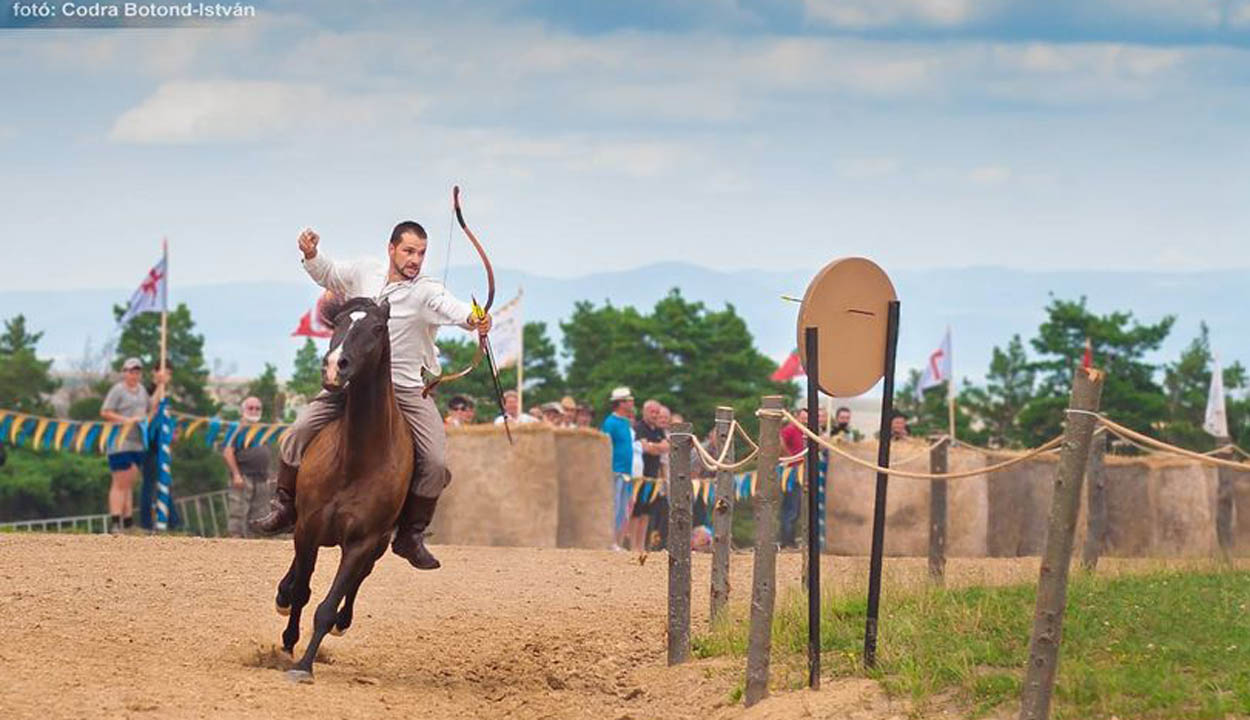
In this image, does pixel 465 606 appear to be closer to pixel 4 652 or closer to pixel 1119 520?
pixel 4 652

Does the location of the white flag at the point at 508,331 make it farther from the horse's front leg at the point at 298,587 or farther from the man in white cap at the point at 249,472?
the horse's front leg at the point at 298,587

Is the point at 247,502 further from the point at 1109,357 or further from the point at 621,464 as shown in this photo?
the point at 1109,357

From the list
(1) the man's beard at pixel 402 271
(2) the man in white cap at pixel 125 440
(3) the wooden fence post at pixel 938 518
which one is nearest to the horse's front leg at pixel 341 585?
(1) the man's beard at pixel 402 271

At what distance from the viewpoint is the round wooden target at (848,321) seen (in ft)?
39.8

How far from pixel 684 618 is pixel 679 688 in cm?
86

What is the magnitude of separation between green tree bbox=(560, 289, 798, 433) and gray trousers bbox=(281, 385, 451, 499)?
3064 cm

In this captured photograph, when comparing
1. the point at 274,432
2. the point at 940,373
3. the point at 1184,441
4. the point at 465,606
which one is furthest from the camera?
the point at 1184,441

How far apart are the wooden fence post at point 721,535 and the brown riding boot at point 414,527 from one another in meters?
1.99

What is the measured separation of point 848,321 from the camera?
1230 centimetres

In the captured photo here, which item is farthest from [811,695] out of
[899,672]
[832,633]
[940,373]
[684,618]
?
[940,373]

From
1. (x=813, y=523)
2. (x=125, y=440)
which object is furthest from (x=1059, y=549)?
(x=125, y=440)

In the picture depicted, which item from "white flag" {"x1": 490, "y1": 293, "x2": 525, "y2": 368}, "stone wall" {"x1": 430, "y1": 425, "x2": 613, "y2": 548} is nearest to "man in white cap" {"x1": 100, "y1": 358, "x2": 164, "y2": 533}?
"stone wall" {"x1": 430, "y1": 425, "x2": 613, "y2": 548}

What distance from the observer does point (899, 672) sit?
11.7 meters

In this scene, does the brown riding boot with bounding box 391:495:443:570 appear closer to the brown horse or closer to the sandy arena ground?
the brown horse
